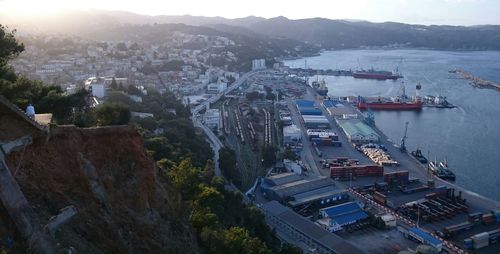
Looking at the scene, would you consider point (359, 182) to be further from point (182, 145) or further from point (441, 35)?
point (441, 35)

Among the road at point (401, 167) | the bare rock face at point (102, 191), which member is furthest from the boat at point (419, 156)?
the bare rock face at point (102, 191)

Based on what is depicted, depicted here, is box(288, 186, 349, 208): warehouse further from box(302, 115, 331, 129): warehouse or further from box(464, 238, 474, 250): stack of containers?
box(302, 115, 331, 129): warehouse

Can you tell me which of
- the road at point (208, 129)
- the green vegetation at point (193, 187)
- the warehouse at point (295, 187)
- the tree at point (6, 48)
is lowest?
the warehouse at point (295, 187)

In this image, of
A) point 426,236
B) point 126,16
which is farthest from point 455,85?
point 126,16

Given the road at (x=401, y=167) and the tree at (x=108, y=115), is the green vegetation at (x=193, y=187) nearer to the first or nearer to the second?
the tree at (x=108, y=115)

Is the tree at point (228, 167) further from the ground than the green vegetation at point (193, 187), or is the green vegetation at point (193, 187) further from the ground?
the green vegetation at point (193, 187)

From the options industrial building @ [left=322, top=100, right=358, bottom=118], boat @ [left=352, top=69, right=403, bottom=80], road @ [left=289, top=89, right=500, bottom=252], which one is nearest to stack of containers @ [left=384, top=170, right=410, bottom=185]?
road @ [left=289, top=89, right=500, bottom=252]
